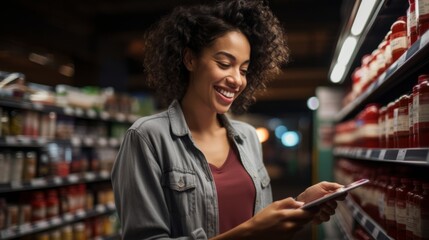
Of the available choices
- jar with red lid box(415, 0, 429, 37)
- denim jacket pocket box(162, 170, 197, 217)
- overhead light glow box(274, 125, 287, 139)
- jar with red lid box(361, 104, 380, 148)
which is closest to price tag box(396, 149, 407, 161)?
jar with red lid box(415, 0, 429, 37)

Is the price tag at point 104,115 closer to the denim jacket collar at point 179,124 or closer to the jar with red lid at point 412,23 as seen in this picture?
the denim jacket collar at point 179,124

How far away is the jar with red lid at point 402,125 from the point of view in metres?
2.02

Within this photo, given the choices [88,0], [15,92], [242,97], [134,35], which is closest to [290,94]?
[134,35]

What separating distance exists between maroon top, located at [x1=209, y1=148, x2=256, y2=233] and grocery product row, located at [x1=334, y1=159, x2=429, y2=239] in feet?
2.24

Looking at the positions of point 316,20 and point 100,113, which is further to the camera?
point 316,20

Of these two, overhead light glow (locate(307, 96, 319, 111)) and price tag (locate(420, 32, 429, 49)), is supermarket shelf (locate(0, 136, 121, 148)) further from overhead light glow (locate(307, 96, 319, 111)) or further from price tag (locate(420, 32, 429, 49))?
overhead light glow (locate(307, 96, 319, 111))

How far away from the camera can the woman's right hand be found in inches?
56.1

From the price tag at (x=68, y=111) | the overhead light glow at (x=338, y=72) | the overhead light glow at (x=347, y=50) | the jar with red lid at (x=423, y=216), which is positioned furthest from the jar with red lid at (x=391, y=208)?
the price tag at (x=68, y=111)

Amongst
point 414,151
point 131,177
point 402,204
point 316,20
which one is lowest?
point 402,204

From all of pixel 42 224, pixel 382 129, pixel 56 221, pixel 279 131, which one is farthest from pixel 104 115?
pixel 279 131

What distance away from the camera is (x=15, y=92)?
13.0 ft

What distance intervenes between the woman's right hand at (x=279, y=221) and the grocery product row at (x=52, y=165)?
3131 mm

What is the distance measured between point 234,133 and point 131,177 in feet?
1.93

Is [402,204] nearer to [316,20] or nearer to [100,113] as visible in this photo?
[100,113]
